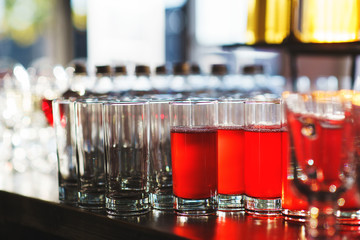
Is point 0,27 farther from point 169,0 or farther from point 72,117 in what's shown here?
point 72,117

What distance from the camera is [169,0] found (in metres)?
5.09

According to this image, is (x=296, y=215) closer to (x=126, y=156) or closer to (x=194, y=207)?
(x=194, y=207)

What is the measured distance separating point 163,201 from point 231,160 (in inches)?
6.6

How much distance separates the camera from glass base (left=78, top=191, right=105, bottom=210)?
1114mm

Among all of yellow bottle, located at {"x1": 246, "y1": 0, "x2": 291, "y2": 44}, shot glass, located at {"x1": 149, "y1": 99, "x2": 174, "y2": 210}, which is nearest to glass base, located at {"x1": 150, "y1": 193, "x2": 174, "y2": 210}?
shot glass, located at {"x1": 149, "y1": 99, "x2": 174, "y2": 210}

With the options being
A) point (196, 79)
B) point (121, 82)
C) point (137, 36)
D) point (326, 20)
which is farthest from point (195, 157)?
point (137, 36)

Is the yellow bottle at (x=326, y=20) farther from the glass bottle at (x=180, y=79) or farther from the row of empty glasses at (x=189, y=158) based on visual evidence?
the row of empty glasses at (x=189, y=158)

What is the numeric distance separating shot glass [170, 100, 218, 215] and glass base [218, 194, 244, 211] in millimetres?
27

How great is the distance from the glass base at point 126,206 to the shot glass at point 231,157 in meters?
0.16

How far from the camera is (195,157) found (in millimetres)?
1026

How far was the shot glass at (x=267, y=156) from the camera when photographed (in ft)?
3.32

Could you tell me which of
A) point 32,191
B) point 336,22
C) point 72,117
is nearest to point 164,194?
point 72,117

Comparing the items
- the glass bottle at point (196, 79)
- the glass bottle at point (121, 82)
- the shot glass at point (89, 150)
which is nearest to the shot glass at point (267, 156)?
the shot glass at point (89, 150)

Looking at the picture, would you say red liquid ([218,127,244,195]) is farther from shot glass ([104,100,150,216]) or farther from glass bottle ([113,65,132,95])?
glass bottle ([113,65,132,95])
